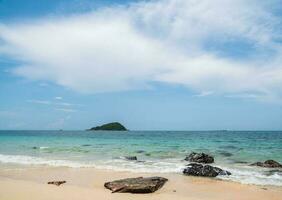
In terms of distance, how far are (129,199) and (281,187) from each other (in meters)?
6.32

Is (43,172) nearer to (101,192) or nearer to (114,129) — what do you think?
(101,192)

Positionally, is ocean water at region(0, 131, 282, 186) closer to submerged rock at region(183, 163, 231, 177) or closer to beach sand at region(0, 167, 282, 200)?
submerged rock at region(183, 163, 231, 177)

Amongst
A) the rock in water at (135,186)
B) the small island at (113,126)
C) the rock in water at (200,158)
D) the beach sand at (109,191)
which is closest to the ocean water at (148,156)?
the rock in water at (200,158)

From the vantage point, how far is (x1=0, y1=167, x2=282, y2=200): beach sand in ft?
33.3

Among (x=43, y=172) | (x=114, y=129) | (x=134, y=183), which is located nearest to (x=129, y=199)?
(x=134, y=183)

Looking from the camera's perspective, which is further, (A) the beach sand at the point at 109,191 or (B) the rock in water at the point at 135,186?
(B) the rock in water at the point at 135,186

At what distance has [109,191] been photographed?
11078mm

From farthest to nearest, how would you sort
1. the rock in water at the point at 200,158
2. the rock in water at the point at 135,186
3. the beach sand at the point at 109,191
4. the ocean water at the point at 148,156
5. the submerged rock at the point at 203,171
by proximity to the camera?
the rock in water at the point at 200,158 < the ocean water at the point at 148,156 < the submerged rock at the point at 203,171 < the rock in water at the point at 135,186 < the beach sand at the point at 109,191

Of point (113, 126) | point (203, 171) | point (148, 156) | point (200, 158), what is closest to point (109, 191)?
point (203, 171)

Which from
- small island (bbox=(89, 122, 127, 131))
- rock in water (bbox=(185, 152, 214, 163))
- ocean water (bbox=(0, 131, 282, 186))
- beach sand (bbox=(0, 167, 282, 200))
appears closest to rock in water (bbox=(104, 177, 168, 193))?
beach sand (bbox=(0, 167, 282, 200))

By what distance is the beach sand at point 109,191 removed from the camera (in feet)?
33.3

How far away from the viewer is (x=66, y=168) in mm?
17500

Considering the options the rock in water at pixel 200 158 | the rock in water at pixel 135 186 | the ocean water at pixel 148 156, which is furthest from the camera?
the rock in water at pixel 200 158

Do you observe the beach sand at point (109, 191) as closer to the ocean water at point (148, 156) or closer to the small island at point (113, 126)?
the ocean water at point (148, 156)
